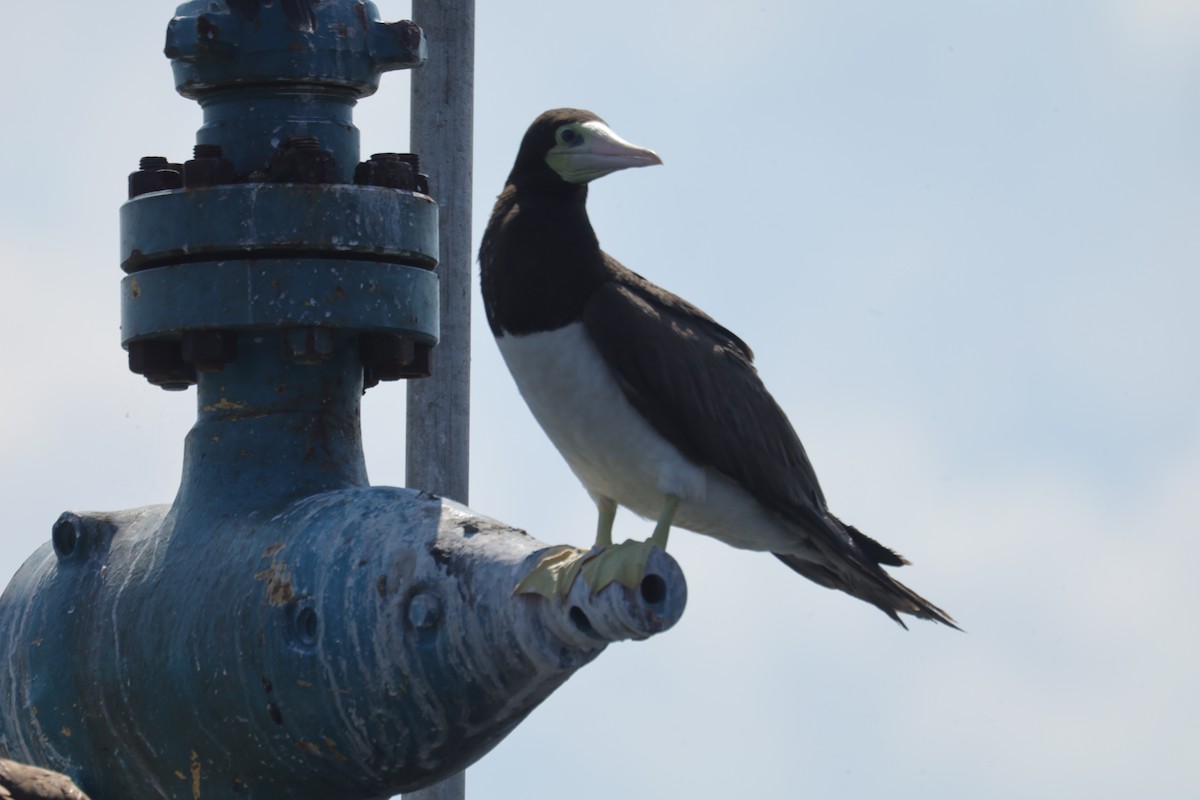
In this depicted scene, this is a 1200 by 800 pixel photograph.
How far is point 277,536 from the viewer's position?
214 inches

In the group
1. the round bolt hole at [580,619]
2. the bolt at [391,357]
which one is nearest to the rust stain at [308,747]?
the round bolt hole at [580,619]

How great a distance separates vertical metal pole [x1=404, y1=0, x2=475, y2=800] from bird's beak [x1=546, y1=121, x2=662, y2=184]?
1.82 m

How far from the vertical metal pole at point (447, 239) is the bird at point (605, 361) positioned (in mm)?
1459

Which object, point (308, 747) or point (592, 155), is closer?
point (308, 747)

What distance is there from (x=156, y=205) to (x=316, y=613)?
1296 mm

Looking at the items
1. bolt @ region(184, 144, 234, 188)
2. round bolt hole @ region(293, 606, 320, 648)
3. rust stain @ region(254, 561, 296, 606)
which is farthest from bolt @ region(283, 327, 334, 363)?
round bolt hole @ region(293, 606, 320, 648)

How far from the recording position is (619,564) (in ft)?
14.9

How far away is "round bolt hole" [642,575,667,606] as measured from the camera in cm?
451

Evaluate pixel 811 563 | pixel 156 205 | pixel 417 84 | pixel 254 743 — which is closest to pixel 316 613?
pixel 254 743

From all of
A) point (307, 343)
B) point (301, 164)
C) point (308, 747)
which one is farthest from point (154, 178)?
point (308, 747)

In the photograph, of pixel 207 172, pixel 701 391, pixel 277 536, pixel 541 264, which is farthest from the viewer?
pixel 701 391

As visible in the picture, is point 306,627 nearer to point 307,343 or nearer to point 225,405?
point 307,343

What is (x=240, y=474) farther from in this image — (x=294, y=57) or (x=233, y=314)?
(x=294, y=57)

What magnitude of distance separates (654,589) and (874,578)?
3069mm
